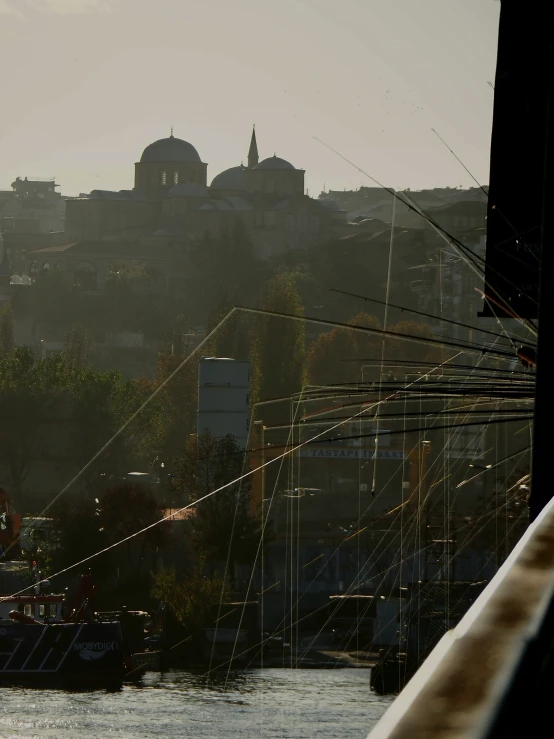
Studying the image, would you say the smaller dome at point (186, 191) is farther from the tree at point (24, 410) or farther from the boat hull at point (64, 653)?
the boat hull at point (64, 653)

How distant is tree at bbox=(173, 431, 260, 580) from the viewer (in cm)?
2606

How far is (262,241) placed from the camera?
308 feet

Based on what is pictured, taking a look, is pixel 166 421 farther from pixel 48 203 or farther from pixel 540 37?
pixel 48 203

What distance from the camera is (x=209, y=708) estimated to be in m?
18.0

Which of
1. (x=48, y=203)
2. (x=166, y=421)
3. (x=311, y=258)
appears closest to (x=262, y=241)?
(x=311, y=258)

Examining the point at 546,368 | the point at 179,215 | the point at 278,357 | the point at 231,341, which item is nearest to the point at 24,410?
the point at 231,341

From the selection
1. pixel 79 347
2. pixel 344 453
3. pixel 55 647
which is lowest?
pixel 55 647

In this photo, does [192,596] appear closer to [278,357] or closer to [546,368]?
[546,368]

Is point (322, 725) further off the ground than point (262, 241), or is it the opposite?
point (262, 241)

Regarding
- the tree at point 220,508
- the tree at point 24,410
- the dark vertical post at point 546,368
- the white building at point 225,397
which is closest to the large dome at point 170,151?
the tree at point 24,410

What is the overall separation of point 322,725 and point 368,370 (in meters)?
28.6

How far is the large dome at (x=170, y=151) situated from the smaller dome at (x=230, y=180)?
6.85 ft

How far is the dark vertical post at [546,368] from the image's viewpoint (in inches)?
120

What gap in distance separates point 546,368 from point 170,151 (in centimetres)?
9790
